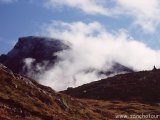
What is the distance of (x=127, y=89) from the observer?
136 meters

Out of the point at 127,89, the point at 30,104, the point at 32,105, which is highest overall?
the point at 127,89

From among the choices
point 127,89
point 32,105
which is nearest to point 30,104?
point 32,105

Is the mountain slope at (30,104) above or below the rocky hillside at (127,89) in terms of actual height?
below

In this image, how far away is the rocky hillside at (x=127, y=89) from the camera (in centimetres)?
12925

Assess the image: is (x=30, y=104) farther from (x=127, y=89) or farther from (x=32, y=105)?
(x=127, y=89)

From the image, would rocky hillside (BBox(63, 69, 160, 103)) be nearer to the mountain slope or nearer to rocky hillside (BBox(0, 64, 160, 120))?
rocky hillside (BBox(0, 64, 160, 120))

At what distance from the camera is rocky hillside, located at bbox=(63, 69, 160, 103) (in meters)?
129

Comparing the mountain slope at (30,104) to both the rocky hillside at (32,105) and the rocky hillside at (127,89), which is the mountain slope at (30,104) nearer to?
the rocky hillside at (32,105)

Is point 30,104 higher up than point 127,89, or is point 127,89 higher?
A: point 127,89

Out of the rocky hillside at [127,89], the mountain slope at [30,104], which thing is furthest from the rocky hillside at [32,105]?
the rocky hillside at [127,89]

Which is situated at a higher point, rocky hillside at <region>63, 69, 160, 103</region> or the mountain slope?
rocky hillside at <region>63, 69, 160, 103</region>

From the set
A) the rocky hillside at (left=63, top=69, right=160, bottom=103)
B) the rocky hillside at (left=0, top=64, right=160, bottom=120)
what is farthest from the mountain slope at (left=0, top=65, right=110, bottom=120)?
the rocky hillside at (left=63, top=69, right=160, bottom=103)

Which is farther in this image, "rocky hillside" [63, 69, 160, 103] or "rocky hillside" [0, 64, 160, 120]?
"rocky hillside" [63, 69, 160, 103]

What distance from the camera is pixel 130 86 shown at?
13912 centimetres
